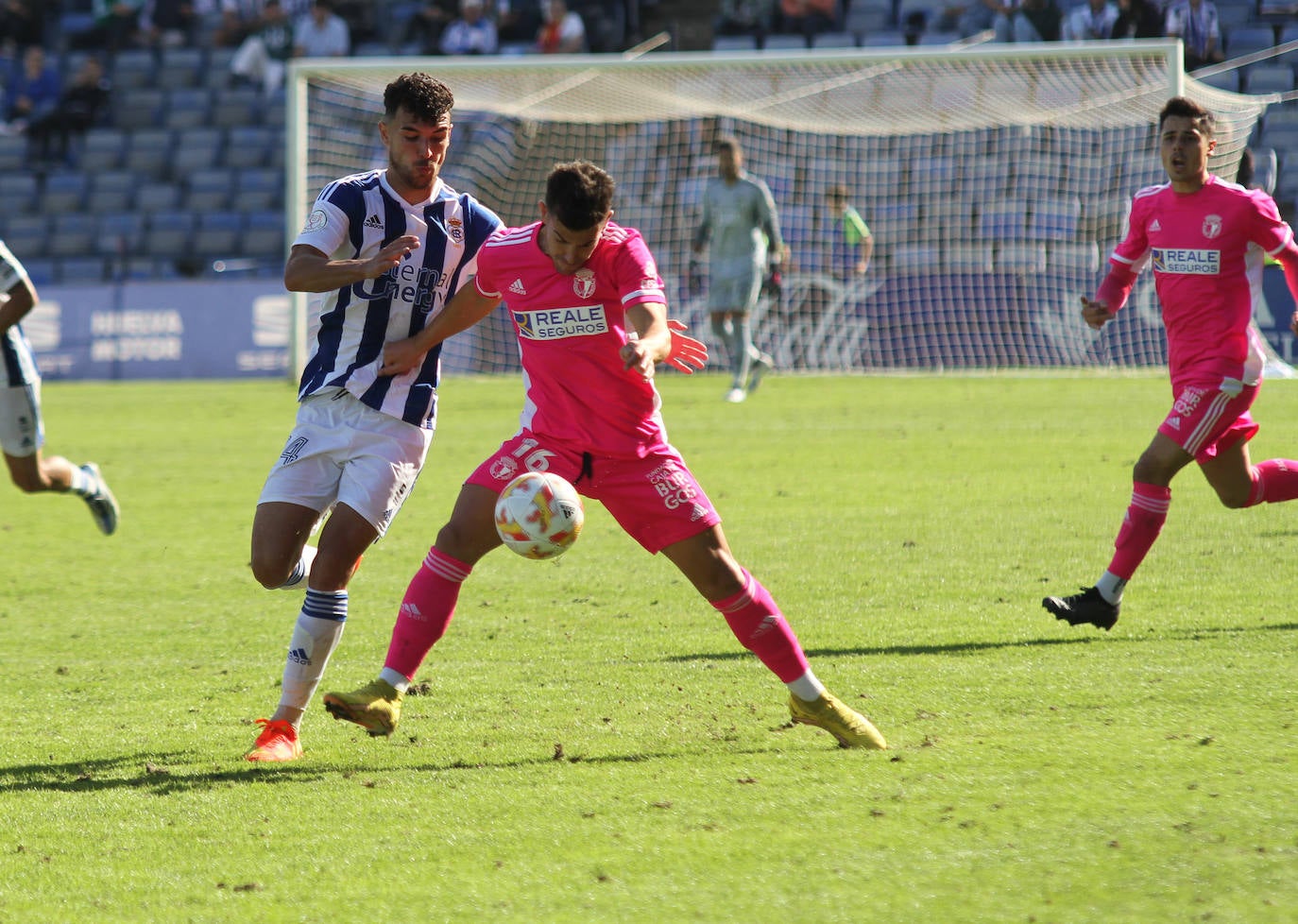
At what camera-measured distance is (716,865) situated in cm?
355

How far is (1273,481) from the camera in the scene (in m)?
6.61

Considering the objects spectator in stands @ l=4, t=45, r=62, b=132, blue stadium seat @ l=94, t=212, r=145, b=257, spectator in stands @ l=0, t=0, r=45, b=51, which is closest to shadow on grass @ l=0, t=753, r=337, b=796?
blue stadium seat @ l=94, t=212, r=145, b=257

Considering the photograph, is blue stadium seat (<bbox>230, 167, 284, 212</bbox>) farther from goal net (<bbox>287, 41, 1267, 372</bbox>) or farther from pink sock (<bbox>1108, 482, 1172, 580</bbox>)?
pink sock (<bbox>1108, 482, 1172, 580</bbox>)

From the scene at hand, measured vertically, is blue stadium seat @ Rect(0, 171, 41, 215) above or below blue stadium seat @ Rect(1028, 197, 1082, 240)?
below

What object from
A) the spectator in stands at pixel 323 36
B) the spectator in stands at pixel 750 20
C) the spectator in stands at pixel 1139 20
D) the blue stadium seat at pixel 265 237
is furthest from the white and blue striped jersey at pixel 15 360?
the spectator in stands at pixel 323 36

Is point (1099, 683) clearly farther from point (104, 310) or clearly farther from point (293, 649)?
point (104, 310)

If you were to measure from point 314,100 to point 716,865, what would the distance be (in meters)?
18.5

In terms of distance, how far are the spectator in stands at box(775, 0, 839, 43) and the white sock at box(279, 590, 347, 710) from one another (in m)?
20.6

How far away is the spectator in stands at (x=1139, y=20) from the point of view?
66.3 feet

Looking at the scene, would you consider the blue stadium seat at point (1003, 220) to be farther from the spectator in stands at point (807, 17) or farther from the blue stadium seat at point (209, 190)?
the blue stadium seat at point (209, 190)

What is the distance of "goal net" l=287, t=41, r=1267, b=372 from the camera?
1817 centimetres

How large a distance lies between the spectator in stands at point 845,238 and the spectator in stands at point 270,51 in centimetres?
1047

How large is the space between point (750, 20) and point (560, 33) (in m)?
3.08

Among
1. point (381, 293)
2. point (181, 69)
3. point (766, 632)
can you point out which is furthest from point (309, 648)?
point (181, 69)
